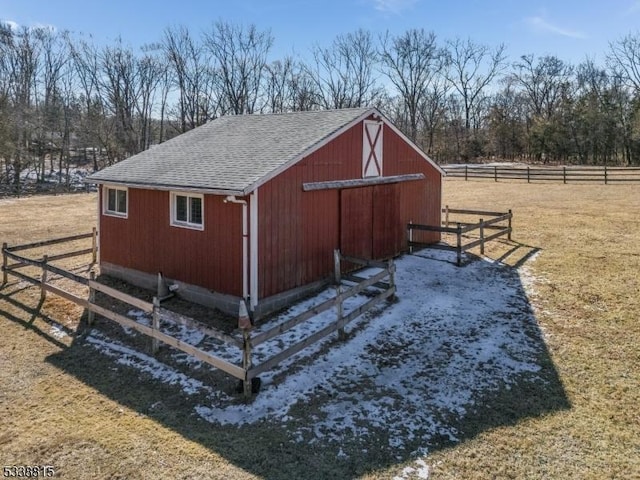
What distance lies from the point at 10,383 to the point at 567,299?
10470mm

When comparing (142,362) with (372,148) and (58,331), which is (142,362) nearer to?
(58,331)

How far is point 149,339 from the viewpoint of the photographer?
8.29 metres

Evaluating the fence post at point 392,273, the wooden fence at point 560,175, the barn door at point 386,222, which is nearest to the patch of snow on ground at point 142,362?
the fence post at point 392,273

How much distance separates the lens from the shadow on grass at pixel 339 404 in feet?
17.5

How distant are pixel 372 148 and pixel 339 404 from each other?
7643 millimetres

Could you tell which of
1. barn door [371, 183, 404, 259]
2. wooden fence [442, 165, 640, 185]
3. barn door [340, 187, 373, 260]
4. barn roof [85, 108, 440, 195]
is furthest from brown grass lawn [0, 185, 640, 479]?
wooden fence [442, 165, 640, 185]

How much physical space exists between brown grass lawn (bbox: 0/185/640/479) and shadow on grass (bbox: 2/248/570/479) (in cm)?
2

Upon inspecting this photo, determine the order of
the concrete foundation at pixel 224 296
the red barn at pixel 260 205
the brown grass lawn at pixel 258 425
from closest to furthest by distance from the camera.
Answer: the brown grass lawn at pixel 258 425 < the red barn at pixel 260 205 < the concrete foundation at pixel 224 296

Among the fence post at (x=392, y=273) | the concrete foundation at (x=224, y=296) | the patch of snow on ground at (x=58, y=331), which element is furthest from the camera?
the fence post at (x=392, y=273)

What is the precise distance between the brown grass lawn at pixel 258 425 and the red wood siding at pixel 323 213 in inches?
146

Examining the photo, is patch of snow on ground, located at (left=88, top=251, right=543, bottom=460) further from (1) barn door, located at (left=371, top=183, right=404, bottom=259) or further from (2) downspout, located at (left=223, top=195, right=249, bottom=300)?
(1) barn door, located at (left=371, top=183, right=404, bottom=259)

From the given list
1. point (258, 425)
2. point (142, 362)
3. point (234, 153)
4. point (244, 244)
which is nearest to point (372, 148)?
point (234, 153)

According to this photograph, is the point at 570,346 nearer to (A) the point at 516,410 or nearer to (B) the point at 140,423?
(A) the point at 516,410

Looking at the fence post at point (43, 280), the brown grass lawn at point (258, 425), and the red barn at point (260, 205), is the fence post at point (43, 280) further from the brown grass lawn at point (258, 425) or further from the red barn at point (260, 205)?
the red barn at point (260, 205)
